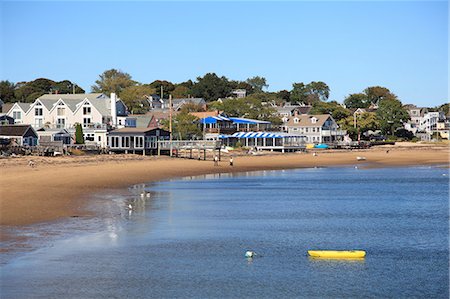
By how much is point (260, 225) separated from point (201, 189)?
16.7m

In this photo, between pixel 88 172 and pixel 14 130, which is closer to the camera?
pixel 88 172

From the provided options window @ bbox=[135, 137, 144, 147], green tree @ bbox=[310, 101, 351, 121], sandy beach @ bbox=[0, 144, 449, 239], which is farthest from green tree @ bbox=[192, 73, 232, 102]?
window @ bbox=[135, 137, 144, 147]

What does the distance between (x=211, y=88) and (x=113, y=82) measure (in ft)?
153

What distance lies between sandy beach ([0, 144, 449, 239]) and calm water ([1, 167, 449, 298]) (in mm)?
2810

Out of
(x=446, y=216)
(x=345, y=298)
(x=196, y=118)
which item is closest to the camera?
(x=345, y=298)

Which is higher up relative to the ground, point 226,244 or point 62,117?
point 62,117

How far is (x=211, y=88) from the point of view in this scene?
186m

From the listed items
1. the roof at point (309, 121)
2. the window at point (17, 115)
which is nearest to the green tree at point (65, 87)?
the roof at point (309, 121)

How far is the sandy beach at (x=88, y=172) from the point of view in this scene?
107 feet

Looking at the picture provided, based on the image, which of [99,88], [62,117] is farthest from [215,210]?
[99,88]

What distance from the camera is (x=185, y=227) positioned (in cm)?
2909

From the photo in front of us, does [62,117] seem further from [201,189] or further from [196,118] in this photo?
[201,189]

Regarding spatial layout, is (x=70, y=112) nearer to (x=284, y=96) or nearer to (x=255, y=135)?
(x=255, y=135)

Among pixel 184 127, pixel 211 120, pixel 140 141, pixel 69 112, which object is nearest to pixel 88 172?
pixel 140 141
